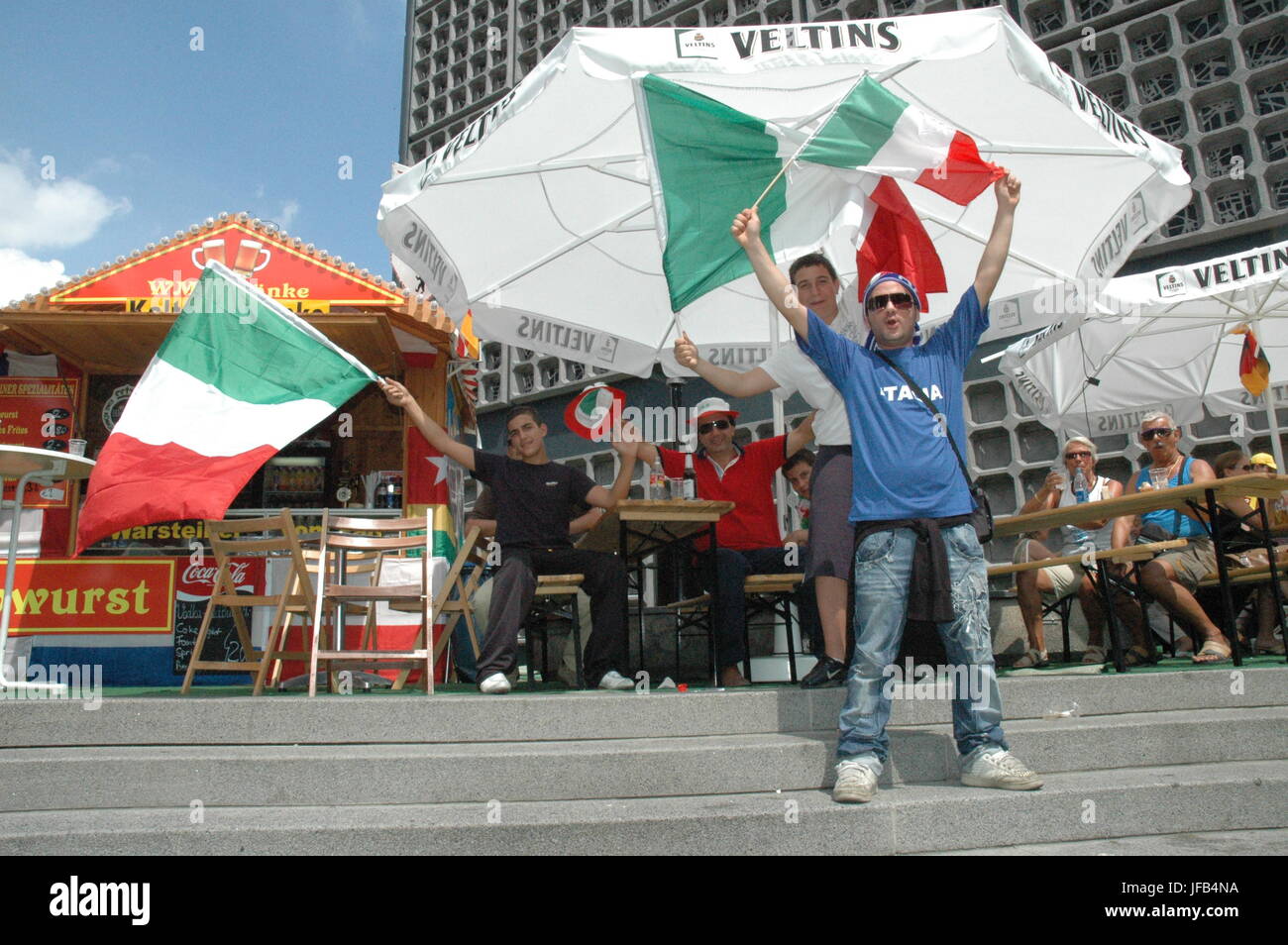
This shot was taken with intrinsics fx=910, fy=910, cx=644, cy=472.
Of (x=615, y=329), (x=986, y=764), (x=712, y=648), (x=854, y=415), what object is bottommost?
(x=986, y=764)

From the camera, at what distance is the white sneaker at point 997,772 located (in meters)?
2.85

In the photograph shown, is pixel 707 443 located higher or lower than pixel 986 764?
higher

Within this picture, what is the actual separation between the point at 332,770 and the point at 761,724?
157 centimetres

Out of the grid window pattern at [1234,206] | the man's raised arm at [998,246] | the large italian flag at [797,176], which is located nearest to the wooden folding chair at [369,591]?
the large italian flag at [797,176]

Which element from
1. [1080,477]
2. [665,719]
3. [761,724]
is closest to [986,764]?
[761,724]

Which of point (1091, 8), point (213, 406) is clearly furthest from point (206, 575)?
point (1091, 8)

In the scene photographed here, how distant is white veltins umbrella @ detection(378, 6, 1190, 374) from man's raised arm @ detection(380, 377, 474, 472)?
0.85 meters

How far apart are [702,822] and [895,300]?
1900mm

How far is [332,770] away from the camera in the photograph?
304 cm

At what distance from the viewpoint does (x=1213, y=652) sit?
15.4 ft

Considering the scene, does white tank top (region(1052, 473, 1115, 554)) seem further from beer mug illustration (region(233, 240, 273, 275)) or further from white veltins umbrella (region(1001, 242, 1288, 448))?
beer mug illustration (region(233, 240, 273, 275))

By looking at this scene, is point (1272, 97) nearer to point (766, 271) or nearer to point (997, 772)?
point (766, 271)

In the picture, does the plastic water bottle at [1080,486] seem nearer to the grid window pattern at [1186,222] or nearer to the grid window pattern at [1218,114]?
the grid window pattern at [1186,222]
